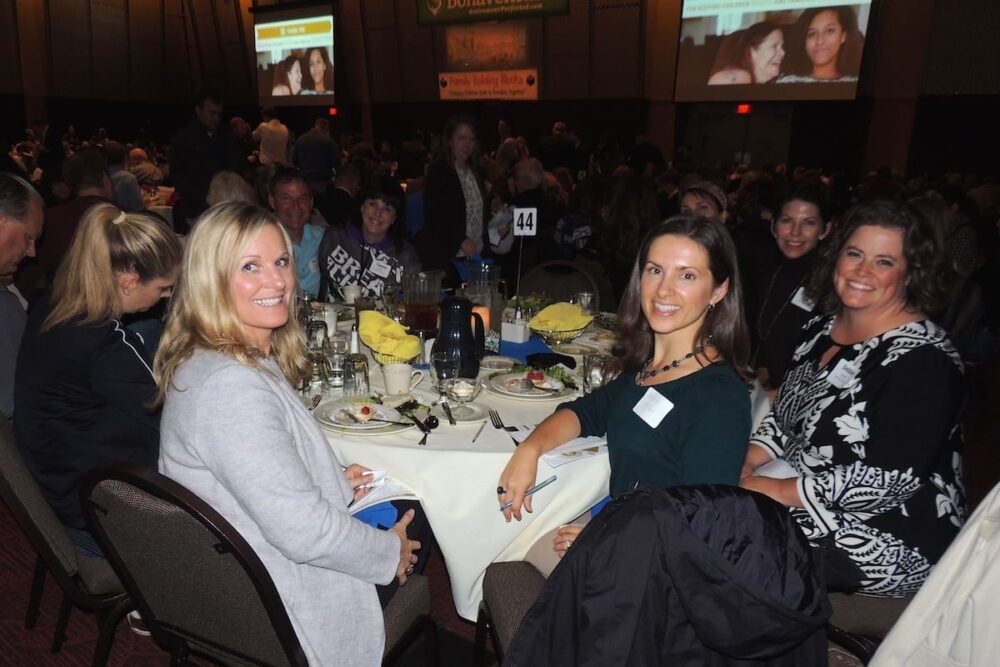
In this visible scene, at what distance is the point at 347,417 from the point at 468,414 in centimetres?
36

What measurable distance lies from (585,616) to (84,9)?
63.2 feet

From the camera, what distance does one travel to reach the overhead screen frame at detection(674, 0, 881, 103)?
31.4 feet

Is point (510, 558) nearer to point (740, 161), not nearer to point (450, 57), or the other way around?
point (740, 161)

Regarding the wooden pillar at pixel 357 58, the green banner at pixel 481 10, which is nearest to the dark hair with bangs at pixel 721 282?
the green banner at pixel 481 10

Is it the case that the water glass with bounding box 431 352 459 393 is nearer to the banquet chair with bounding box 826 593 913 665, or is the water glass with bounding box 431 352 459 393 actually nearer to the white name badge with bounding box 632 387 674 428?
the white name badge with bounding box 632 387 674 428

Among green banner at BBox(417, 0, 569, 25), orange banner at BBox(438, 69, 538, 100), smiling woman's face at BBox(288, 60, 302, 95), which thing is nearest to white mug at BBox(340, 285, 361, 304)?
green banner at BBox(417, 0, 569, 25)

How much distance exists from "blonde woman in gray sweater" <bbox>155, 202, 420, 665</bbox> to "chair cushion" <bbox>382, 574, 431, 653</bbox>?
0.08m

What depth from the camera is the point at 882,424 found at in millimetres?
1769

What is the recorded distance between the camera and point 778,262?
376 centimetres

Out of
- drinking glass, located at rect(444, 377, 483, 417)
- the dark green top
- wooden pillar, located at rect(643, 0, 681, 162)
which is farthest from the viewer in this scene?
wooden pillar, located at rect(643, 0, 681, 162)

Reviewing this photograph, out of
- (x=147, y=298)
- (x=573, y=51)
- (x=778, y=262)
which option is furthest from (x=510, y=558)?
(x=573, y=51)

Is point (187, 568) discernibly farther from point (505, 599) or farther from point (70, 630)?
point (70, 630)

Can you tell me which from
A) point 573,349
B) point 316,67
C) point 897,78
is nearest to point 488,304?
point 573,349

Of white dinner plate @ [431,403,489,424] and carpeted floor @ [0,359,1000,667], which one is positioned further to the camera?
carpeted floor @ [0,359,1000,667]
